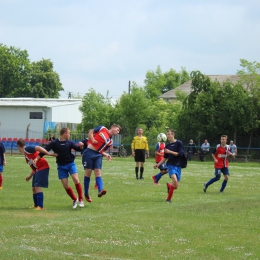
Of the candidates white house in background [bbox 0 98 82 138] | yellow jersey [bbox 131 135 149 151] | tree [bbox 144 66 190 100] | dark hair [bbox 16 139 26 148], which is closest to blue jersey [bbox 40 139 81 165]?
dark hair [bbox 16 139 26 148]

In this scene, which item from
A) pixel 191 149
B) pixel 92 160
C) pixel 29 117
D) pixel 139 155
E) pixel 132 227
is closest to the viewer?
pixel 132 227

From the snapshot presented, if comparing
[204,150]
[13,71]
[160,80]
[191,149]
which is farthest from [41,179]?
[13,71]

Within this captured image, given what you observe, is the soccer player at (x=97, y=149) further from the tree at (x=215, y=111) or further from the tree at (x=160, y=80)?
the tree at (x=160, y=80)

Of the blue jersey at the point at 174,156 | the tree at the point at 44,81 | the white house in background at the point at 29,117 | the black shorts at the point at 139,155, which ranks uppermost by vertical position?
the tree at the point at 44,81

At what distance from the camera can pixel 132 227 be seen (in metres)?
11.5

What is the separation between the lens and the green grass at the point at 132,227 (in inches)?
364

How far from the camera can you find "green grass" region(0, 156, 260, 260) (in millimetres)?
9250

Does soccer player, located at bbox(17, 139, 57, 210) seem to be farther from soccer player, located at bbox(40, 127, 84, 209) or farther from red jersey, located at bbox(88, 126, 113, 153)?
red jersey, located at bbox(88, 126, 113, 153)

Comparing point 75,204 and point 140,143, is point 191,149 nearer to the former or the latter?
point 140,143

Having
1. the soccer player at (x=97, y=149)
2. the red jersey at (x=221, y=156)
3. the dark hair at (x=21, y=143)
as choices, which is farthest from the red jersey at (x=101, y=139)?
the red jersey at (x=221, y=156)

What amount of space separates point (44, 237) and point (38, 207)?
409 cm

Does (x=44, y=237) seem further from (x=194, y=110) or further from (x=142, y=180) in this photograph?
(x=194, y=110)

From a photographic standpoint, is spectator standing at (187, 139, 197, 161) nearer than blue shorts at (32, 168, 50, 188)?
No

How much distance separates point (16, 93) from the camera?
337 ft
